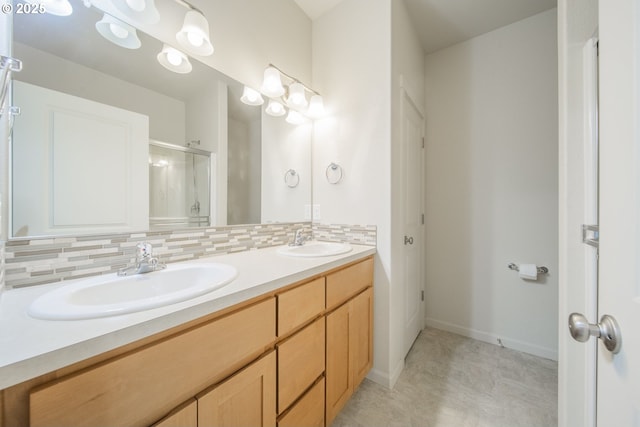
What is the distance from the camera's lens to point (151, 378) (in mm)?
517

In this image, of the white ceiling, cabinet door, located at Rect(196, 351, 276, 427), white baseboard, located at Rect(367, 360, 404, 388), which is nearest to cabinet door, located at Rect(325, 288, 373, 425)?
white baseboard, located at Rect(367, 360, 404, 388)

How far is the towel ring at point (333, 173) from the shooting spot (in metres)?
1.69

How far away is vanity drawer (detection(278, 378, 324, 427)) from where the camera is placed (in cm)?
89

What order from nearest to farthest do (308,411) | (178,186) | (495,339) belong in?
(308,411) < (178,186) < (495,339)

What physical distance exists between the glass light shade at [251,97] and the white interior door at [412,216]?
1005mm

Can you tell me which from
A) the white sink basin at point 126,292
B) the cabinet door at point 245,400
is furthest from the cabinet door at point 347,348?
the white sink basin at point 126,292

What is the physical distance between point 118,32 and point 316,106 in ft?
3.70

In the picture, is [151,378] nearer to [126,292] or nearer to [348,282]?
[126,292]

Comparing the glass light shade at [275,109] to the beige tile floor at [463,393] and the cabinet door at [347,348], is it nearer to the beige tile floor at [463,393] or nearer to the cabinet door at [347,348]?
the cabinet door at [347,348]

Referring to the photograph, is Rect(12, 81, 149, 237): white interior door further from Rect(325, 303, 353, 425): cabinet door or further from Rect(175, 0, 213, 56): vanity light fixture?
Rect(325, 303, 353, 425): cabinet door

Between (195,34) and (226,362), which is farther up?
(195,34)

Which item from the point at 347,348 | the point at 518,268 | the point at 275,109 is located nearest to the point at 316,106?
the point at 275,109

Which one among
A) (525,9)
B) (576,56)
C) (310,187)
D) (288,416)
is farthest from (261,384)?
(525,9)

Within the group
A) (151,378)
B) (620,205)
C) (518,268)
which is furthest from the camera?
(518,268)
